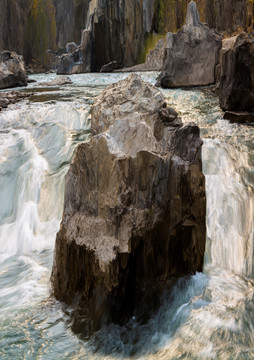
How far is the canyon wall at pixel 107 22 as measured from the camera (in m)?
17.6

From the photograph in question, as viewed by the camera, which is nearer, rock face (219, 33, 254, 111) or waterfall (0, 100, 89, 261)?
waterfall (0, 100, 89, 261)

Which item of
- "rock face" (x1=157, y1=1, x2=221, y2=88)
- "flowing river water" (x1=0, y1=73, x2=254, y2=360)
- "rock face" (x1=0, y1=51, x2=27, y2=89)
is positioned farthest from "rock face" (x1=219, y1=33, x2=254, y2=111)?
"rock face" (x1=0, y1=51, x2=27, y2=89)

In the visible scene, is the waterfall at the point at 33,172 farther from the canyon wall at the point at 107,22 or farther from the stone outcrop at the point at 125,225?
the canyon wall at the point at 107,22

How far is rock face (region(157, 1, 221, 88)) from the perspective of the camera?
1148 centimetres

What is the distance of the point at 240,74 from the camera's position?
7.57m

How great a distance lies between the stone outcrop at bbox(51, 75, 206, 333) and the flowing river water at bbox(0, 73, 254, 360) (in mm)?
164

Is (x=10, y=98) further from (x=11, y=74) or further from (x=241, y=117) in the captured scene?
(x=241, y=117)

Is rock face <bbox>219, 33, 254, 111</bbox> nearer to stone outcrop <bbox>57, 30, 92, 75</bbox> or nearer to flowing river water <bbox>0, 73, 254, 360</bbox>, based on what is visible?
flowing river water <bbox>0, 73, 254, 360</bbox>

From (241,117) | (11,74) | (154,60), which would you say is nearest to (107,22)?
(154,60)

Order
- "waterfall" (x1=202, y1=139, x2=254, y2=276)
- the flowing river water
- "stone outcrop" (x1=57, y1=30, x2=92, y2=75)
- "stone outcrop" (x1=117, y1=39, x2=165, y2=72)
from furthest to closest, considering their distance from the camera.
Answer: "stone outcrop" (x1=57, y1=30, x2=92, y2=75) < "stone outcrop" (x1=117, y1=39, x2=165, y2=72) < "waterfall" (x1=202, y1=139, x2=254, y2=276) < the flowing river water

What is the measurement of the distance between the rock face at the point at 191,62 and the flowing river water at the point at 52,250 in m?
3.62

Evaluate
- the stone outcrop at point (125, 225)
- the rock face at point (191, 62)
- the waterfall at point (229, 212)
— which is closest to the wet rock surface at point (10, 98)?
the rock face at point (191, 62)

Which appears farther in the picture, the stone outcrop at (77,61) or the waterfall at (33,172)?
the stone outcrop at (77,61)

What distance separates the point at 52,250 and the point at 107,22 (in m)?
20.8
